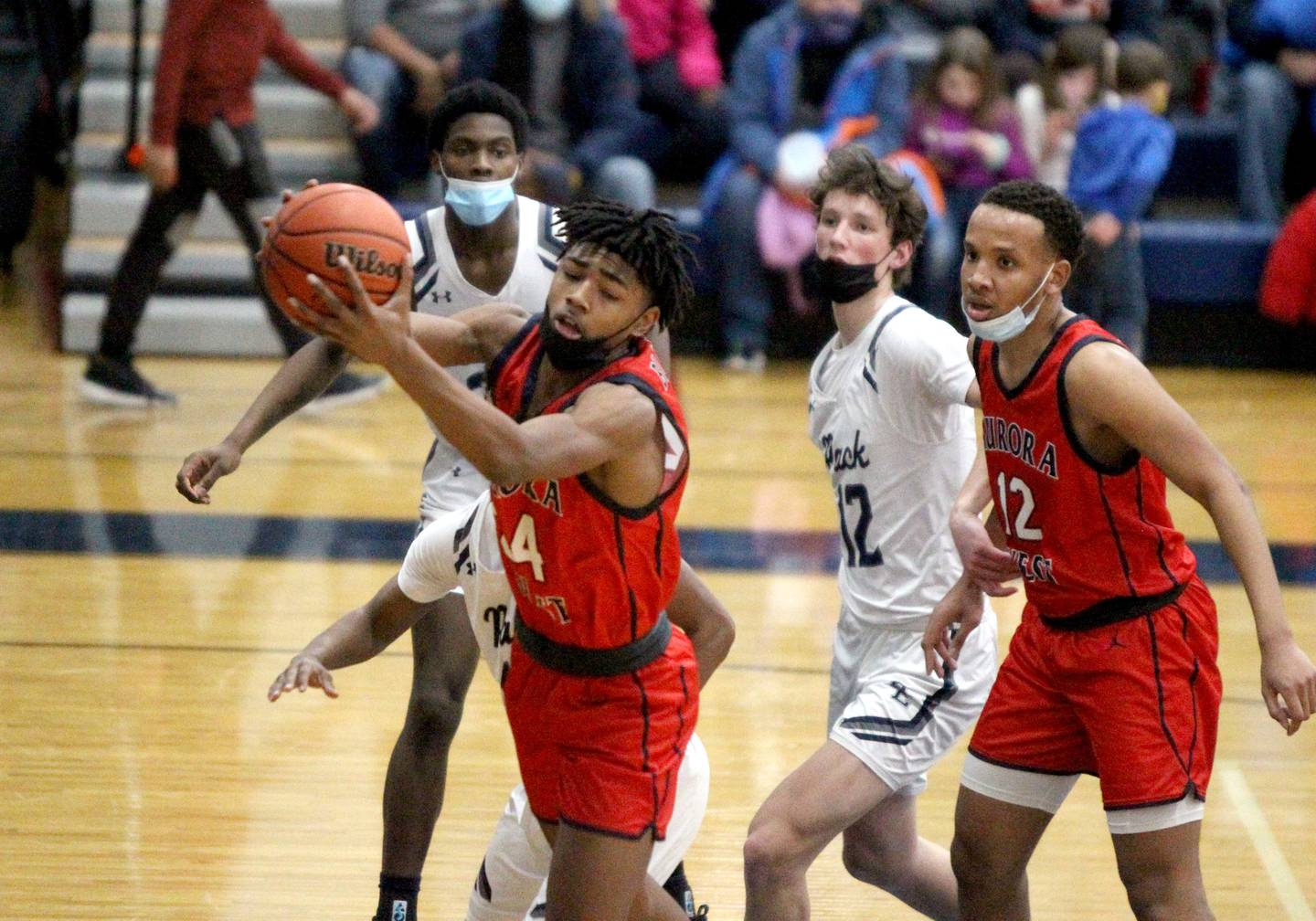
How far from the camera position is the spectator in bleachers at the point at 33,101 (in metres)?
9.56

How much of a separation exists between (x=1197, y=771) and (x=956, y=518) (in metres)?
0.61

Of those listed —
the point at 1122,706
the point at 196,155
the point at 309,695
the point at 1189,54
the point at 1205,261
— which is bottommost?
the point at 309,695

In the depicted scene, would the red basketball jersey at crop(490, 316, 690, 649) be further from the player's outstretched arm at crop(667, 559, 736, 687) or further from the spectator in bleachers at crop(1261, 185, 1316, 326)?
the spectator in bleachers at crop(1261, 185, 1316, 326)

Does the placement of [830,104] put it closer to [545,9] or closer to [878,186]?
[545,9]

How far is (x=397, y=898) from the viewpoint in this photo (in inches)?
139

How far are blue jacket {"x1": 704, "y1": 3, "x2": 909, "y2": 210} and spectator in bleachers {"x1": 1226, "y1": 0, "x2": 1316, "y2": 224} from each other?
181 cm

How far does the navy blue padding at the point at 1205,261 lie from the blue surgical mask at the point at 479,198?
604cm

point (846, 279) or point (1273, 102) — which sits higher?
point (846, 279)

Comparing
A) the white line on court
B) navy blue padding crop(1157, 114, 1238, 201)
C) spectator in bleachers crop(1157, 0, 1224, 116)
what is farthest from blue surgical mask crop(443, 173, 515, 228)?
spectator in bleachers crop(1157, 0, 1224, 116)

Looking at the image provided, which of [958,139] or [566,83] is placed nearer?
[958,139]

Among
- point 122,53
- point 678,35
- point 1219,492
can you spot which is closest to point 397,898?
point 1219,492

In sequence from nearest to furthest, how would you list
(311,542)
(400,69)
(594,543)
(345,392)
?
(594,543) → (311,542) → (345,392) → (400,69)

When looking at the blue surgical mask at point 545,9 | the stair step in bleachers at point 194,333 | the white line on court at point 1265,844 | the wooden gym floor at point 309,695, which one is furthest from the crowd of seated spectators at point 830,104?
the white line on court at point 1265,844

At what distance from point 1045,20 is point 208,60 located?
4548 mm
